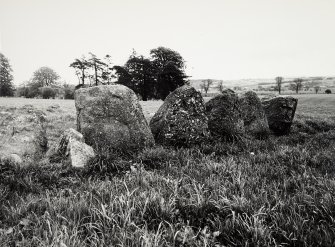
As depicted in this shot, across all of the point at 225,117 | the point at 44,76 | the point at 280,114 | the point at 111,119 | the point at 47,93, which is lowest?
the point at 280,114

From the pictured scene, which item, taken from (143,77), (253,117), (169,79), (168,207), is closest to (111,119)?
(168,207)

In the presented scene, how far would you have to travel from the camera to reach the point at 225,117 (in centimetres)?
791

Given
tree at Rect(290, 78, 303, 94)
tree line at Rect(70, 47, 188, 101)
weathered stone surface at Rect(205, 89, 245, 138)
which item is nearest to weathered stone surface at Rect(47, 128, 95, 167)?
weathered stone surface at Rect(205, 89, 245, 138)

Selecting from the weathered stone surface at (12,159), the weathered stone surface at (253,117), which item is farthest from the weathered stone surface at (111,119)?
the weathered stone surface at (253,117)

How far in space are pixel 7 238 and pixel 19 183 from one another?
1.75 meters

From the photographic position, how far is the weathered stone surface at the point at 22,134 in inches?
207

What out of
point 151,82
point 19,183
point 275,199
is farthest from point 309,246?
point 151,82

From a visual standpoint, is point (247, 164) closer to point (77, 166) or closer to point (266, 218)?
point (266, 218)

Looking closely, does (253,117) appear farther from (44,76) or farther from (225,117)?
(44,76)

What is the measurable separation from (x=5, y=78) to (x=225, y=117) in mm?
67283

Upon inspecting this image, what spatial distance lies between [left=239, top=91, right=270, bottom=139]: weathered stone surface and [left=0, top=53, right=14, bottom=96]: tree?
61.0 meters

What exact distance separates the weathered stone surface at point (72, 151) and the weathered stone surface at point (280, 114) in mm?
8024

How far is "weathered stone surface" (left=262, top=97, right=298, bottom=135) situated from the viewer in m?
10.2

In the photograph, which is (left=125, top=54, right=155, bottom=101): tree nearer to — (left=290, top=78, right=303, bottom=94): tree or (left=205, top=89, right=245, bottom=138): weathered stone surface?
(left=290, top=78, right=303, bottom=94): tree
